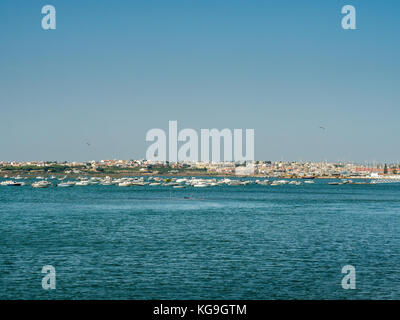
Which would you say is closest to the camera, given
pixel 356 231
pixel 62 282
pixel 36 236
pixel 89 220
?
pixel 62 282

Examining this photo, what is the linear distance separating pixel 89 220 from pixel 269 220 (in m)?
18.5

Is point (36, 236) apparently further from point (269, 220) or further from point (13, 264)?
point (269, 220)

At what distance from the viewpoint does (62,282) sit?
924 inches

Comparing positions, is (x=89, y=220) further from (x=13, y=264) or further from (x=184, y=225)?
(x=13, y=264)

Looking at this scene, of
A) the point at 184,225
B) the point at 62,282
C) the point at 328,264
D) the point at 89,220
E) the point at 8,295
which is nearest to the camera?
the point at 8,295

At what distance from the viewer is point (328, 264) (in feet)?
92.0

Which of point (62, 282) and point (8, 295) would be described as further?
point (62, 282)

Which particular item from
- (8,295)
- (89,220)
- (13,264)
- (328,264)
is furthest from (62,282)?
(89,220)
